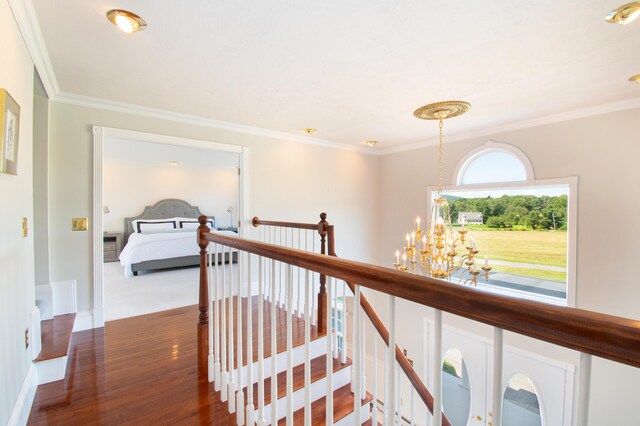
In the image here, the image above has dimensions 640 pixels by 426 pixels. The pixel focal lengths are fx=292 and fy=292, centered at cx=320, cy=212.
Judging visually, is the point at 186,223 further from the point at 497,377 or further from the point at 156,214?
the point at 497,377

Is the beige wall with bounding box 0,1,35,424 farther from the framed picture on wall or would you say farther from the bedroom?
the bedroom

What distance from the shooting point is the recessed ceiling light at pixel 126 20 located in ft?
5.32

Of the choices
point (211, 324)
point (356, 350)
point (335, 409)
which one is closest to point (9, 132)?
point (211, 324)

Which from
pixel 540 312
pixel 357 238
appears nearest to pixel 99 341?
pixel 540 312

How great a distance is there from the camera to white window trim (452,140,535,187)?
3633 mm

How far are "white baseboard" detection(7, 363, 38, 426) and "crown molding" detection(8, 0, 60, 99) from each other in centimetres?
208

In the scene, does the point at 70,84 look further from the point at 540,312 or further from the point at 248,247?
the point at 540,312

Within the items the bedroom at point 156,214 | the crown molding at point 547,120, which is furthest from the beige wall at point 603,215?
the bedroom at point 156,214

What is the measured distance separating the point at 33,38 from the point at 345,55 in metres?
1.97

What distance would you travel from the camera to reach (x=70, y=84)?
→ 255 cm

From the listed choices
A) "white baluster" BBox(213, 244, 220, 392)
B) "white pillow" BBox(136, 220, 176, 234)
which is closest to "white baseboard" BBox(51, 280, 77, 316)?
"white baluster" BBox(213, 244, 220, 392)

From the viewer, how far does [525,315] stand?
544 mm

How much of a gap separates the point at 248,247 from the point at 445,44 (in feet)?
5.94

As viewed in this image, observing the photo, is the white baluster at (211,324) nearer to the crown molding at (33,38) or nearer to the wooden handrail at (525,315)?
the wooden handrail at (525,315)
